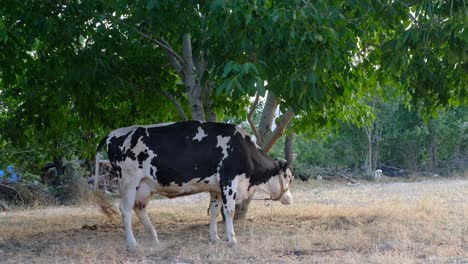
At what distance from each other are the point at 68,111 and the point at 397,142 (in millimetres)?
27929

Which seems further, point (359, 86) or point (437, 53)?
point (359, 86)

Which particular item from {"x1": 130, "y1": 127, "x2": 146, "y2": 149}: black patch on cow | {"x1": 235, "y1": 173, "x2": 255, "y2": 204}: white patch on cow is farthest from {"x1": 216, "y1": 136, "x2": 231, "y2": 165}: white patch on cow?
{"x1": 130, "y1": 127, "x2": 146, "y2": 149}: black patch on cow

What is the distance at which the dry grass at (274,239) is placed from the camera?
7457 millimetres

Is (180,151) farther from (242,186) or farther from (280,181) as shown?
(280,181)

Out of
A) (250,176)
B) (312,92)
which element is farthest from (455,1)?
(250,176)

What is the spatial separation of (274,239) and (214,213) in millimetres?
1102

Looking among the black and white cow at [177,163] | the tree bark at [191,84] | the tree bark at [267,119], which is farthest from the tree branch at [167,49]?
the tree bark at [267,119]

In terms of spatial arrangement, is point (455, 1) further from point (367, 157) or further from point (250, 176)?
point (367, 157)

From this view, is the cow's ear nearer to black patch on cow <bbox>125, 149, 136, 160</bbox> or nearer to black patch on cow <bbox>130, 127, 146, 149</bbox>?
black patch on cow <bbox>130, 127, 146, 149</bbox>

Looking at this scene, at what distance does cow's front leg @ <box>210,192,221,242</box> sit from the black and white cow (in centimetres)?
2

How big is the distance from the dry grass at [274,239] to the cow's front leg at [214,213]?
7.3 inches

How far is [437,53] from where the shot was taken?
8.56 metres

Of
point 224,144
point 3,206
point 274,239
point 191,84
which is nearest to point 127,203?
point 224,144

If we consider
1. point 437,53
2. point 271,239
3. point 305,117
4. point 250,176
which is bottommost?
point 271,239
